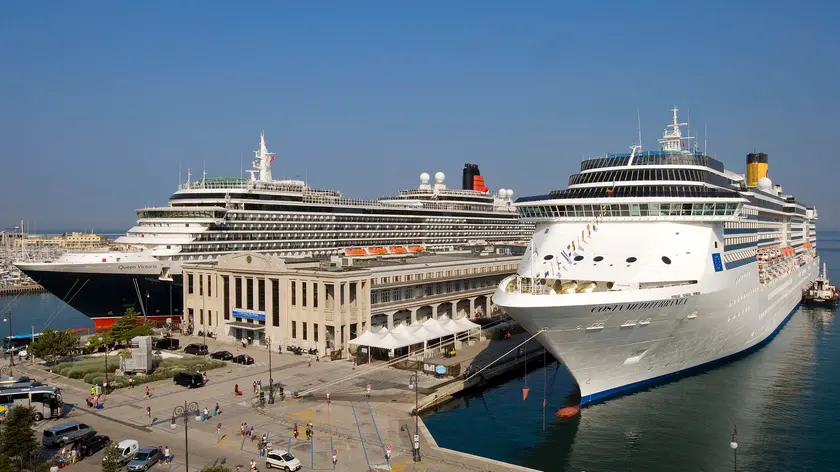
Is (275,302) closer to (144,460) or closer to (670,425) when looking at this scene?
(144,460)

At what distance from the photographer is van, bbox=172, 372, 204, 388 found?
42.3 meters

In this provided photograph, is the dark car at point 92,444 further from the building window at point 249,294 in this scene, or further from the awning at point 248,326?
the building window at point 249,294

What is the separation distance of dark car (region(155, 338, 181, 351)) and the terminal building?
14.0ft

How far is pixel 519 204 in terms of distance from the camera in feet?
148

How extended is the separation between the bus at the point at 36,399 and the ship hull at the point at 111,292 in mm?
28308

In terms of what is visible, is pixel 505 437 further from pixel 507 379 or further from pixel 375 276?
pixel 375 276

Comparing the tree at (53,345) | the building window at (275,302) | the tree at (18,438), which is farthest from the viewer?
the building window at (275,302)

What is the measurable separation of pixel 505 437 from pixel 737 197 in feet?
66.6

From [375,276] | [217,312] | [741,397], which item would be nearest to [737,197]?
[741,397]

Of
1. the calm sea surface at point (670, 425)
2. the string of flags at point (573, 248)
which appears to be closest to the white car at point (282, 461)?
the calm sea surface at point (670, 425)

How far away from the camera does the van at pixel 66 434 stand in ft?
101

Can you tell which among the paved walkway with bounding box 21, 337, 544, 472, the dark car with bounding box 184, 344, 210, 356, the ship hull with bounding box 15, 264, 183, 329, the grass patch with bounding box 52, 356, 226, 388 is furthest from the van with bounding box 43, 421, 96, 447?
the ship hull with bounding box 15, 264, 183, 329

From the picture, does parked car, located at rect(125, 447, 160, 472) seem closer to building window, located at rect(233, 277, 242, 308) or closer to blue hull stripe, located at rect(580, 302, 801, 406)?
blue hull stripe, located at rect(580, 302, 801, 406)

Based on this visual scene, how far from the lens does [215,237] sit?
226 ft
